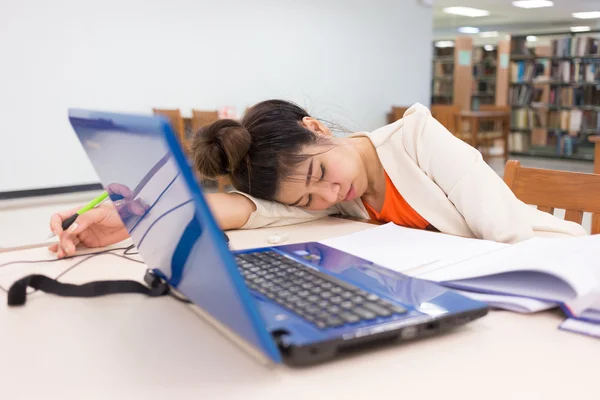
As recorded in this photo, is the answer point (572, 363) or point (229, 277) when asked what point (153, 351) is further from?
point (572, 363)

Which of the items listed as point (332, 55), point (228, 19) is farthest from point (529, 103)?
point (228, 19)

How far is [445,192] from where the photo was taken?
1.24 metres

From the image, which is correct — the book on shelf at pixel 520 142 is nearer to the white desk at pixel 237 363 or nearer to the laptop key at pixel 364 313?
the white desk at pixel 237 363

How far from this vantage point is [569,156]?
879 centimetres

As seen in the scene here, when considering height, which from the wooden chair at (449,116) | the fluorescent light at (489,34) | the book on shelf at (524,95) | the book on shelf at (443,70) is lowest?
the wooden chair at (449,116)

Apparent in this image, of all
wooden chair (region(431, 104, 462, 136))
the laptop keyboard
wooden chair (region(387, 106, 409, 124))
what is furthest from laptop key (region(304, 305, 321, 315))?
wooden chair (region(431, 104, 462, 136))

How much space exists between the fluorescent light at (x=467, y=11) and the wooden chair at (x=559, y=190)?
344 inches

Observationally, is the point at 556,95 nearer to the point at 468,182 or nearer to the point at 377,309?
the point at 468,182

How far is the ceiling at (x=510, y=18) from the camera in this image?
29.4ft

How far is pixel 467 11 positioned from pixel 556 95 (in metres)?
2.08

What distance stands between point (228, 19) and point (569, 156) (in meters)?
5.74

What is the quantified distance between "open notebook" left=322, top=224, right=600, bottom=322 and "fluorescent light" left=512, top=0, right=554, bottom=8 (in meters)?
9.05

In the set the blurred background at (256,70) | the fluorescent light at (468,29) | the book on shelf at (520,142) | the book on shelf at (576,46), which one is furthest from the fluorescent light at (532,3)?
the fluorescent light at (468,29)

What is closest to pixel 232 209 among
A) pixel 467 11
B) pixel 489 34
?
pixel 467 11
